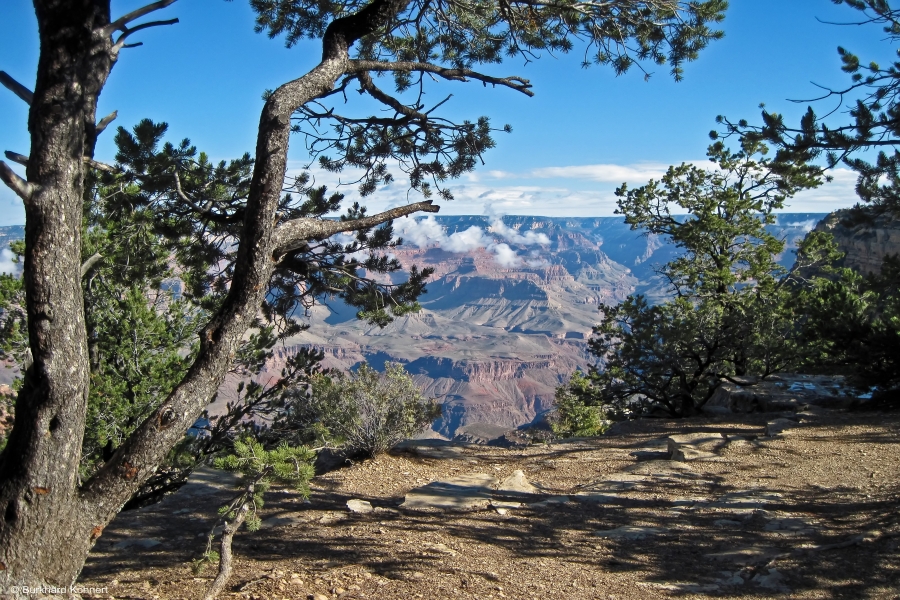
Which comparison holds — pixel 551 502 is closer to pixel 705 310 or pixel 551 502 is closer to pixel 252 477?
pixel 252 477

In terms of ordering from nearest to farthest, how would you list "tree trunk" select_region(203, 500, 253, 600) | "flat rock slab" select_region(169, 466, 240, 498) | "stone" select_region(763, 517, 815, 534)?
"tree trunk" select_region(203, 500, 253, 600) < "stone" select_region(763, 517, 815, 534) < "flat rock slab" select_region(169, 466, 240, 498)

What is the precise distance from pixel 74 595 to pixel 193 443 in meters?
7.12

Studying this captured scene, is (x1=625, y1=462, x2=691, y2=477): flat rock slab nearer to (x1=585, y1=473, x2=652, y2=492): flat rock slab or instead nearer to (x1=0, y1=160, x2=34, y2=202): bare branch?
(x1=585, y1=473, x2=652, y2=492): flat rock slab

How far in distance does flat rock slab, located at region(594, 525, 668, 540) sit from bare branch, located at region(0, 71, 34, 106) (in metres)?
4.86

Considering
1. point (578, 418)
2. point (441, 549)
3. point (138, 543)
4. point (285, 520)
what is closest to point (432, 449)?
point (285, 520)

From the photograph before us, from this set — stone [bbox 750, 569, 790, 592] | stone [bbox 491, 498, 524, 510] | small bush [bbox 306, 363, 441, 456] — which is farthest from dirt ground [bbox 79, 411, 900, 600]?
small bush [bbox 306, 363, 441, 456]

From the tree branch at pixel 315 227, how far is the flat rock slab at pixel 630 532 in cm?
291

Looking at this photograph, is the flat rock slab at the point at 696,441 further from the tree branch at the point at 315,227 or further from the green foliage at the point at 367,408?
the tree branch at the point at 315,227

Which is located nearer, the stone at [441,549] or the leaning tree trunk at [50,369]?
the leaning tree trunk at [50,369]

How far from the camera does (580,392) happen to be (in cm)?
1413

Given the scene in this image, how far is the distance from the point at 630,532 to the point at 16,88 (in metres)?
5.14

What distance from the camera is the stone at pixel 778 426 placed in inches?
360

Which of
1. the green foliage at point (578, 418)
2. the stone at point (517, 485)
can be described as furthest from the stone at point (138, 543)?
the green foliage at point (578, 418)

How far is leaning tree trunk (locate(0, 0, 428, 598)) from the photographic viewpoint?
11.0 ft
